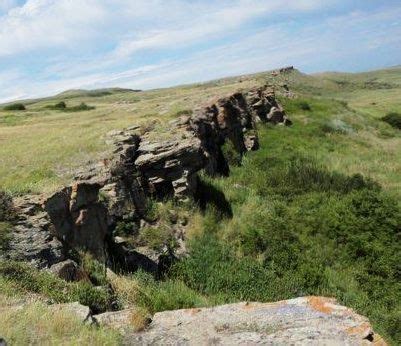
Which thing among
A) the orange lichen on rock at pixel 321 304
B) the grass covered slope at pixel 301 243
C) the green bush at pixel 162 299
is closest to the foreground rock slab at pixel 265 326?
the orange lichen on rock at pixel 321 304

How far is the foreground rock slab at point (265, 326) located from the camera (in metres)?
7.10

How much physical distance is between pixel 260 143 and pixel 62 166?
2123 cm

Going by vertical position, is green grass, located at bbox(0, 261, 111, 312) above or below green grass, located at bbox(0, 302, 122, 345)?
below

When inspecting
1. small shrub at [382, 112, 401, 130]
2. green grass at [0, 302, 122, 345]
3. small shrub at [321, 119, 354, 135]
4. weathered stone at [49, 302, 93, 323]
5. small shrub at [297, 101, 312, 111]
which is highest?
green grass at [0, 302, 122, 345]

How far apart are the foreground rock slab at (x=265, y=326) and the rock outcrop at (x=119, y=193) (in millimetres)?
5242

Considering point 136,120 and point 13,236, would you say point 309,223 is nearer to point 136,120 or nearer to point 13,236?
point 136,120

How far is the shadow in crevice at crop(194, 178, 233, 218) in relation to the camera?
2334cm

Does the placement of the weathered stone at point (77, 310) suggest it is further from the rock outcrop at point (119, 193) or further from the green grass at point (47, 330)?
the rock outcrop at point (119, 193)

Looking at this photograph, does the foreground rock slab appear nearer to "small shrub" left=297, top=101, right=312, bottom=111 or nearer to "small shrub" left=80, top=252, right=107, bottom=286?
"small shrub" left=80, top=252, right=107, bottom=286

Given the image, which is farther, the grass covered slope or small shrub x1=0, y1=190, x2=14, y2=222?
the grass covered slope

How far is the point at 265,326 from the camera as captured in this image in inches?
297

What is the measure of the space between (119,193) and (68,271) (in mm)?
7289

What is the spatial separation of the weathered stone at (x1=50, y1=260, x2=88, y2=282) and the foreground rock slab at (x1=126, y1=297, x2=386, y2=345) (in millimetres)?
3965

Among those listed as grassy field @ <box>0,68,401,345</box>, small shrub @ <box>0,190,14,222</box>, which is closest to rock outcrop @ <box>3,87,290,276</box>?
small shrub @ <box>0,190,14,222</box>
